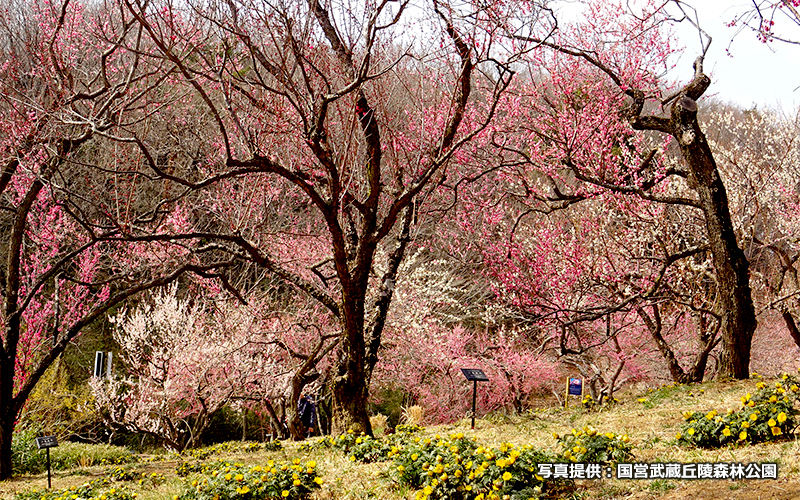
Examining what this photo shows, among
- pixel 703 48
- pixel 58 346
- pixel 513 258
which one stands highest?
pixel 703 48

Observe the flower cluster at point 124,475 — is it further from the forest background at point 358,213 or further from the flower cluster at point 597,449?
the flower cluster at point 597,449

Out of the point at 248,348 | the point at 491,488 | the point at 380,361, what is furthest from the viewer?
the point at 380,361

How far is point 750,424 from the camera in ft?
12.4

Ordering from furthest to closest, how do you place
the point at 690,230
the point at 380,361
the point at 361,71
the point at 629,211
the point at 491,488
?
1. the point at 380,361
2. the point at 690,230
3. the point at 629,211
4. the point at 361,71
5. the point at 491,488

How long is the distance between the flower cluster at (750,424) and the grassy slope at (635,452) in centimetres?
8

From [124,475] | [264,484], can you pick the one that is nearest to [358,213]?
[124,475]

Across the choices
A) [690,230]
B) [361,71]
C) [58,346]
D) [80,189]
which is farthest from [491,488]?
[80,189]

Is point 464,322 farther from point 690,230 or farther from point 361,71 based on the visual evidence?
point 361,71

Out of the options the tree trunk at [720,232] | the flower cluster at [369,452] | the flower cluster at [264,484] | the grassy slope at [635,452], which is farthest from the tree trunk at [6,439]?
the tree trunk at [720,232]

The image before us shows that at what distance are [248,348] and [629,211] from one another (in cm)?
705

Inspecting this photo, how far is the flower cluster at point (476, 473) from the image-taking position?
3.19m

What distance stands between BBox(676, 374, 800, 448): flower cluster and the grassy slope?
8 cm

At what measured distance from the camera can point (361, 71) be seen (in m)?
5.12

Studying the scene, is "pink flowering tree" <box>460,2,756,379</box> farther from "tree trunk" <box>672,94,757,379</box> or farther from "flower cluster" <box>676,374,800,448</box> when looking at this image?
"flower cluster" <box>676,374,800,448</box>
